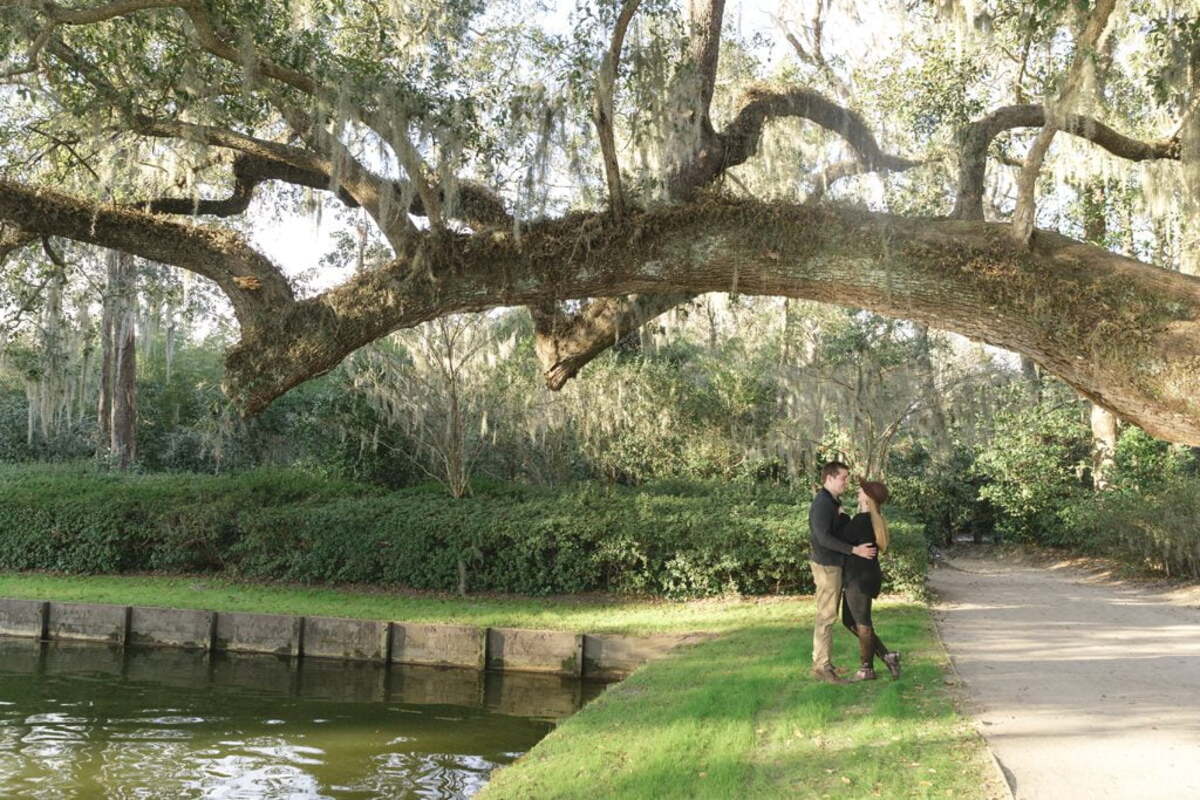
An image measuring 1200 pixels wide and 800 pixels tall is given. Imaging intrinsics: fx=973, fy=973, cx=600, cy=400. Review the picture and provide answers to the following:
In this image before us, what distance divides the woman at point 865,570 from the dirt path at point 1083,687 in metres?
0.72

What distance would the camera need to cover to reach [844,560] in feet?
21.9

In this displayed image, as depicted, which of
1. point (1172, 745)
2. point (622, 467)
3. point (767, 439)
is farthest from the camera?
point (622, 467)

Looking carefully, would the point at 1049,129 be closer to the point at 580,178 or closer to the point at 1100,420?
the point at 580,178

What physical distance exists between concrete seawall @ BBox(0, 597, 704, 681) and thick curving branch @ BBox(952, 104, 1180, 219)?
4964 mm

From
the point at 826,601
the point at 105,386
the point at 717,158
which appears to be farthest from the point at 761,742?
the point at 105,386

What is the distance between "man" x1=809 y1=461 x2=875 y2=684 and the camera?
652 centimetres

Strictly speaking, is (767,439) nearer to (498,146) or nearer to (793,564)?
(793,564)

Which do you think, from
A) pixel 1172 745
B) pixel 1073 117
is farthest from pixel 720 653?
pixel 1073 117

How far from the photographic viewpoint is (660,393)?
1947 centimetres

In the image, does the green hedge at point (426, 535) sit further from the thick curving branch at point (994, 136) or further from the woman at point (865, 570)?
the thick curving branch at point (994, 136)

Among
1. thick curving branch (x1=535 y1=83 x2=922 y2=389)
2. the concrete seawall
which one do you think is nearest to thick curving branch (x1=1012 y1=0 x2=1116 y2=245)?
thick curving branch (x1=535 y1=83 x2=922 y2=389)

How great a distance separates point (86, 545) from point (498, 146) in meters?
9.74

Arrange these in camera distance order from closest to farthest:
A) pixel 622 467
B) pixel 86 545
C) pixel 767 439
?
pixel 86 545 → pixel 767 439 → pixel 622 467

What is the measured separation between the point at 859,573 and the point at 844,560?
13 centimetres
